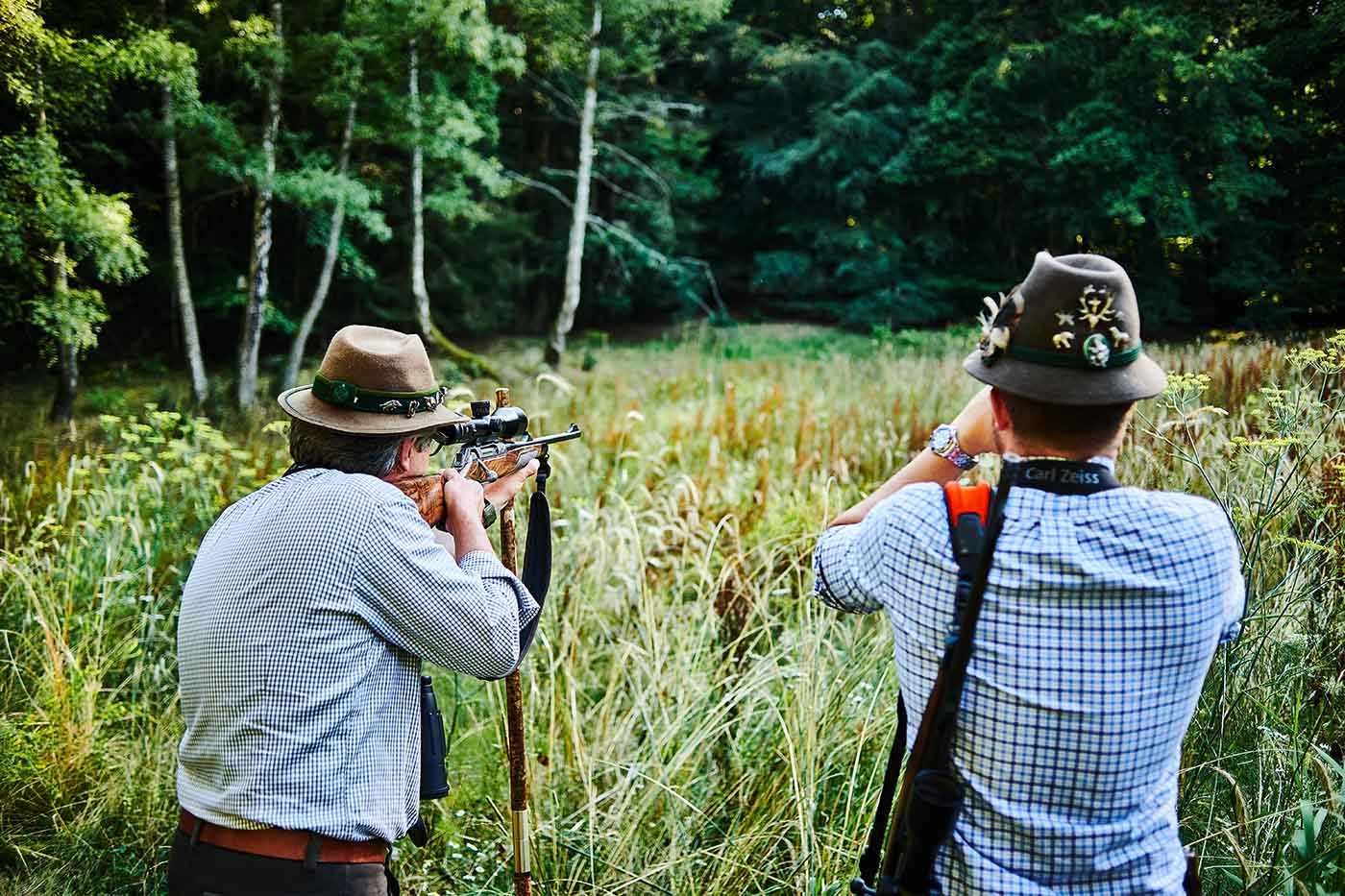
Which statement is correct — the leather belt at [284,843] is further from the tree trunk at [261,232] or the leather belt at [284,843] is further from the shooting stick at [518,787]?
the tree trunk at [261,232]

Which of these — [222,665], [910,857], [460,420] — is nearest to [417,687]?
[222,665]

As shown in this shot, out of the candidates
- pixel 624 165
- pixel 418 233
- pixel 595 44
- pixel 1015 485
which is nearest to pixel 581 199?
pixel 595 44

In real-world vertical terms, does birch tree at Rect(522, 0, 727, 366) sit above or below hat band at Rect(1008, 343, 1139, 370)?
above

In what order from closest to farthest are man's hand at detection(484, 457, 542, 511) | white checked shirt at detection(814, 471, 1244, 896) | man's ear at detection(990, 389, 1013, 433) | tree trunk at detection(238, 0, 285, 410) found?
white checked shirt at detection(814, 471, 1244, 896), man's ear at detection(990, 389, 1013, 433), man's hand at detection(484, 457, 542, 511), tree trunk at detection(238, 0, 285, 410)

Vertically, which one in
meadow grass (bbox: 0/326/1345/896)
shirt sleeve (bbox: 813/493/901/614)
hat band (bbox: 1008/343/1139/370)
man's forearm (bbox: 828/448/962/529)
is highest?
hat band (bbox: 1008/343/1139/370)

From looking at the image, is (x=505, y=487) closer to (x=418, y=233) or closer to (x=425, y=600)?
(x=425, y=600)

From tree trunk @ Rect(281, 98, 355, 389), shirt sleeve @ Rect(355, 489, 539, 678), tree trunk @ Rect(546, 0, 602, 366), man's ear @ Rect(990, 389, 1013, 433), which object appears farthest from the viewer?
tree trunk @ Rect(546, 0, 602, 366)

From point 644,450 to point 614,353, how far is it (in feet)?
40.4

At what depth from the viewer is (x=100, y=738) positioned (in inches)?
129

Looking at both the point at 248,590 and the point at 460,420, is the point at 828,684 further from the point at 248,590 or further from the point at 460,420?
the point at 248,590

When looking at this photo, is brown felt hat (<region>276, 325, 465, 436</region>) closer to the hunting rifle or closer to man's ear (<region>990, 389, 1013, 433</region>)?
the hunting rifle

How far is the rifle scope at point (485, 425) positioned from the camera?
2.10 m

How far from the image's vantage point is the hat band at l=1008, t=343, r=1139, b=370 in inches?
51.9

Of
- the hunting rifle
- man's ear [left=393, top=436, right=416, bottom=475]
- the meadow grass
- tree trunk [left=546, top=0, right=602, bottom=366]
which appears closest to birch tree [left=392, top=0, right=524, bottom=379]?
tree trunk [left=546, top=0, right=602, bottom=366]
